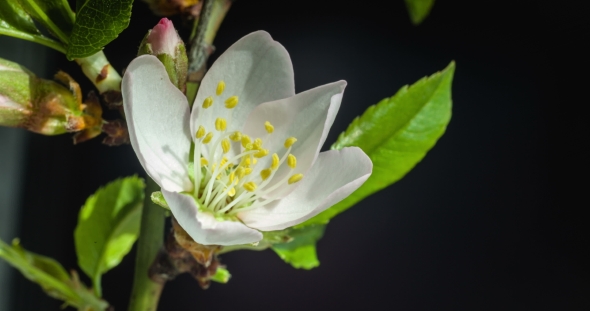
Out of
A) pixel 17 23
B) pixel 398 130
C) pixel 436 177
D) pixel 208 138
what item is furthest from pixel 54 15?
pixel 436 177

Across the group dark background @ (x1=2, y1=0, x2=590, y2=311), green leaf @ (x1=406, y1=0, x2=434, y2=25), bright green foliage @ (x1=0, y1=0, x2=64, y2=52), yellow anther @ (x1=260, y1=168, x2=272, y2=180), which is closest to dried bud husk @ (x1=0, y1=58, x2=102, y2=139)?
bright green foliage @ (x1=0, y1=0, x2=64, y2=52)

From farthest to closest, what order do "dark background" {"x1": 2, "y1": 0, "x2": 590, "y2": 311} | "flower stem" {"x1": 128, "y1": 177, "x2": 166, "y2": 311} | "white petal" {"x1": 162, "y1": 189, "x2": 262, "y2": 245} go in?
1. "dark background" {"x1": 2, "y1": 0, "x2": 590, "y2": 311}
2. "flower stem" {"x1": 128, "y1": 177, "x2": 166, "y2": 311}
3. "white petal" {"x1": 162, "y1": 189, "x2": 262, "y2": 245}

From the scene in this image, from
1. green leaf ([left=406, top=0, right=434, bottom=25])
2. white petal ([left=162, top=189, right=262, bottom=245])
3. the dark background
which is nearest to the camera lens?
white petal ([left=162, top=189, right=262, bottom=245])

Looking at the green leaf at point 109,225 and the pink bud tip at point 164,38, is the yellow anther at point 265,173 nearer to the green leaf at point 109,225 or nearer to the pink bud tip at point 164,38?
the pink bud tip at point 164,38

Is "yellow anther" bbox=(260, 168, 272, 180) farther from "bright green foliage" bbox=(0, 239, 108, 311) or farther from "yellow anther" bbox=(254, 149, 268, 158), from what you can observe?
"bright green foliage" bbox=(0, 239, 108, 311)

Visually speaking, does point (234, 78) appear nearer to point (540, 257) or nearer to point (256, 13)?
point (256, 13)

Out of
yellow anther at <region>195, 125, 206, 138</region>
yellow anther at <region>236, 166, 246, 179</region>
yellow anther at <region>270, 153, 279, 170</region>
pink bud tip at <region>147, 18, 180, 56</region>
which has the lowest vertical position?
yellow anther at <region>236, 166, 246, 179</region>

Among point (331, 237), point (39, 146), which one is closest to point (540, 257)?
point (331, 237)
